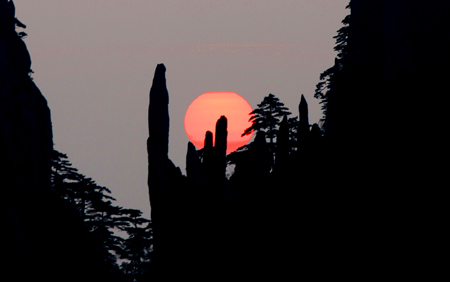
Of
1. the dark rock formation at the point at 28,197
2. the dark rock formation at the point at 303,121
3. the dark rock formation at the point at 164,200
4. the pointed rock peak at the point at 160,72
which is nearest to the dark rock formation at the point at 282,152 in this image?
the dark rock formation at the point at 303,121

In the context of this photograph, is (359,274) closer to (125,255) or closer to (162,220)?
(162,220)

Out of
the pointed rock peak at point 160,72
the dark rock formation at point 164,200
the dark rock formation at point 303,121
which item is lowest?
the dark rock formation at point 164,200

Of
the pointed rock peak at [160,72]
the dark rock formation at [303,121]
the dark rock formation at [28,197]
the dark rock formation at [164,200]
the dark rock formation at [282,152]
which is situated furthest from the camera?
the dark rock formation at [303,121]

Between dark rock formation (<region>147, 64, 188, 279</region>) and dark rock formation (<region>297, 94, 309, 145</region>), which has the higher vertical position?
dark rock formation (<region>297, 94, 309, 145</region>)

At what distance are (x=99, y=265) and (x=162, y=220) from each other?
12937 mm

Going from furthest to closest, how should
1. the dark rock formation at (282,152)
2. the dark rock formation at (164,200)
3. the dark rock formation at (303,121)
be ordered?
the dark rock formation at (303,121) → the dark rock formation at (282,152) → the dark rock formation at (164,200)

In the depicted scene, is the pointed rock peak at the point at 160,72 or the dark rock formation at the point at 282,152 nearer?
the pointed rock peak at the point at 160,72

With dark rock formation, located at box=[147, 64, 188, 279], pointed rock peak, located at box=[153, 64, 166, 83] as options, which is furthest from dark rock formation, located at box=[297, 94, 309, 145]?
pointed rock peak, located at box=[153, 64, 166, 83]

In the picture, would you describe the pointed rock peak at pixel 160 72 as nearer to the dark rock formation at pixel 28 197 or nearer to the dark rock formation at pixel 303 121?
the dark rock formation at pixel 28 197

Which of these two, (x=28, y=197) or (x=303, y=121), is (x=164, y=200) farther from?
(x=303, y=121)

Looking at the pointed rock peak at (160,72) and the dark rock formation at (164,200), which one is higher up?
the pointed rock peak at (160,72)

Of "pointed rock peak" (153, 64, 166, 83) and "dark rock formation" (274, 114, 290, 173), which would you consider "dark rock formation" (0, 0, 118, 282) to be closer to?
"pointed rock peak" (153, 64, 166, 83)

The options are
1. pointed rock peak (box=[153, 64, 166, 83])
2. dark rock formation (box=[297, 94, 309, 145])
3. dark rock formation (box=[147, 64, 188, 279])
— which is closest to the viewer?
dark rock formation (box=[147, 64, 188, 279])

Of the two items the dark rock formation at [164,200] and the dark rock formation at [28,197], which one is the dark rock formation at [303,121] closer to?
the dark rock formation at [164,200]
